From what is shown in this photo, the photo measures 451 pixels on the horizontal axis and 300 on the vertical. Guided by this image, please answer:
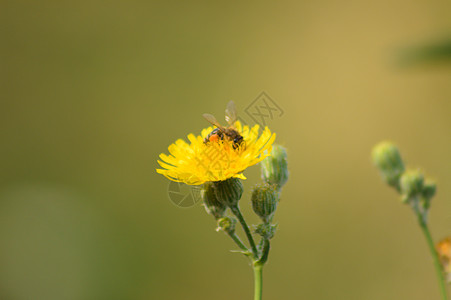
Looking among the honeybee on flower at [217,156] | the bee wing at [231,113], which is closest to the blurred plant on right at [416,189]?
the honeybee on flower at [217,156]

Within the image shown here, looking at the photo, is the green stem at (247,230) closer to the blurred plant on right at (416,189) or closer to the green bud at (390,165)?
the blurred plant on right at (416,189)

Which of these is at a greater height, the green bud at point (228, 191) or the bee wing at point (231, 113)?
the bee wing at point (231, 113)

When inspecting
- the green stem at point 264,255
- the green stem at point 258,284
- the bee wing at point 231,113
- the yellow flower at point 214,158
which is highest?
the bee wing at point 231,113

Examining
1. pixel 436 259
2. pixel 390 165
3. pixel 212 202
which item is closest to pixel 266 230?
pixel 212 202

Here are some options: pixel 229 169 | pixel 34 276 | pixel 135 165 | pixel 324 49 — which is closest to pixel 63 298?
pixel 34 276

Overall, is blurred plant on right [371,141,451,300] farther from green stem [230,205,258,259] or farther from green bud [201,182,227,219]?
green bud [201,182,227,219]

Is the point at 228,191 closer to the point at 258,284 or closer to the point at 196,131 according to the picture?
the point at 258,284
